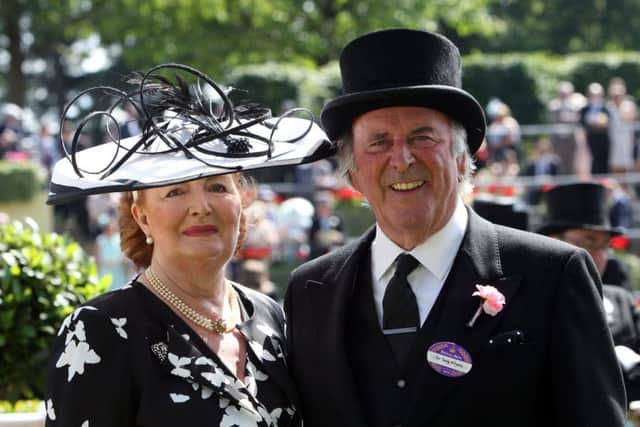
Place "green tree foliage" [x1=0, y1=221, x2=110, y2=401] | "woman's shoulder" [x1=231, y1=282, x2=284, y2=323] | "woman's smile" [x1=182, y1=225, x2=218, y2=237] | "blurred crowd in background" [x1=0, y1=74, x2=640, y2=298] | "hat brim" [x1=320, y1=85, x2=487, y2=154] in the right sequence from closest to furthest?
"hat brim" [x1=320, y1=85, x2=487, y2=154]
"woman's smile" [x1=182, y1=225, x2=218, y2=237]
"woman's shoulder" [x1=231, y1=282, x2=284, y2=323]
"green tree foliage" [x1=0, y1=221, x2=110, y2=401]
"blurred crowd in background" [x1=0, y1=74, x2=640, y2=298]

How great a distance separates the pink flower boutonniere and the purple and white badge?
0.09 metres

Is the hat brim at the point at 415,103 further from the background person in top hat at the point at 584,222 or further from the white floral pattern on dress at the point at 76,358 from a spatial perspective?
the background person in top hat at the point at 584,222

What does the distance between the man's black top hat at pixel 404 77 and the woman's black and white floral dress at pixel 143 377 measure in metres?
0.93

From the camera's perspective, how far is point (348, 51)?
3.94 meters

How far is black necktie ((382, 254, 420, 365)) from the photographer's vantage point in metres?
3.75

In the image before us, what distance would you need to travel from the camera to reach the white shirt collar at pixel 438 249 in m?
3.82

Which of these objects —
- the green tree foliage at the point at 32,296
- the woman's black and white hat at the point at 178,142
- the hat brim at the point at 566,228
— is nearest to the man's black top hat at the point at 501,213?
the hat brim at the point at 566,228

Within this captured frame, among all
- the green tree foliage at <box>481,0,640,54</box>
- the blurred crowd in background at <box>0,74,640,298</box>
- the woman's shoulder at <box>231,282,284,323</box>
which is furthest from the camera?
the green tree foliage at <box>481,0,640,54</box>

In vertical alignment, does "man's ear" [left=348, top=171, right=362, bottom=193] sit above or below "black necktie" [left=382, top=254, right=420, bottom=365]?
above

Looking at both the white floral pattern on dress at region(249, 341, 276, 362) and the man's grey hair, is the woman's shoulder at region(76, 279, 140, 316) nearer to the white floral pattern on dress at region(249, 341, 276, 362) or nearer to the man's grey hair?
the white floral pattern on dress at region(249, 341, 276, 362)

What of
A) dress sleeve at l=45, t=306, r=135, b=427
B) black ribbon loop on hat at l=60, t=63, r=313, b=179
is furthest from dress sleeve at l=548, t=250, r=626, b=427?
dress sleeve at l=45, t=306, r=135, b=427

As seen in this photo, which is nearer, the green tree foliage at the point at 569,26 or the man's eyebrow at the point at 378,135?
the man's eyebrow at the point at 378,135

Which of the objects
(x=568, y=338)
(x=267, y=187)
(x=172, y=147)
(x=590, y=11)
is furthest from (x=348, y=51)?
(x=590, y=11)

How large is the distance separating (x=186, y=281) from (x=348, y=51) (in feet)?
3.20
